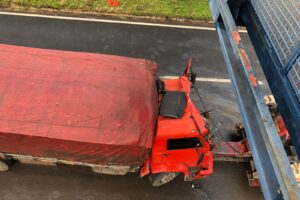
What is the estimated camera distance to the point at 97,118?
6656mm

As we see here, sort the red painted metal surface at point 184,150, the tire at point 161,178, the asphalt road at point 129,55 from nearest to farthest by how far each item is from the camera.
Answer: the red painted metal surface at point 184,150 → the tire at point 161,178 → the asphalt road at point 129,55

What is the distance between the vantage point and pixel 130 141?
6480mm

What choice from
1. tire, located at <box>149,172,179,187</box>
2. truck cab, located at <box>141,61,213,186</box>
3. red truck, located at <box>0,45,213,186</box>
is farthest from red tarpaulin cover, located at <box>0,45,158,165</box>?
tire, located at <box>149,172,179,187</box>

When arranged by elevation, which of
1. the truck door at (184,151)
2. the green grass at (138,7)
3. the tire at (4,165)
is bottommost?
the tire at (4,165)

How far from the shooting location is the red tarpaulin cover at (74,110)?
6.46m

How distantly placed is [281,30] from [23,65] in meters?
5.26

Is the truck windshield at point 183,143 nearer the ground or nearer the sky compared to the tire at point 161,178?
nearer the sky

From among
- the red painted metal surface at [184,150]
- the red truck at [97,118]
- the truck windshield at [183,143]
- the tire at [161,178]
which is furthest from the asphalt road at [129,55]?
the truck windshield at [183,143]

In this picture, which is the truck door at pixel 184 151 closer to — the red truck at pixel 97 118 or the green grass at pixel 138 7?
the red truck at pixel 97 118

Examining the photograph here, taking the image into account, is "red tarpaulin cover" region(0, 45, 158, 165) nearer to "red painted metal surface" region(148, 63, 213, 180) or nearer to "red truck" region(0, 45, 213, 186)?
"red truck" region(0, 45, 213, 186)

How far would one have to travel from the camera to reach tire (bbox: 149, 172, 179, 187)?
24.5 feet

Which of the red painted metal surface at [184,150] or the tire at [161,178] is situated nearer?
the red painted metal surface at [184,150]

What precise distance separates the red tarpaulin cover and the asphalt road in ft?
3.78

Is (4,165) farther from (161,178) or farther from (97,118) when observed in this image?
(161,178)
